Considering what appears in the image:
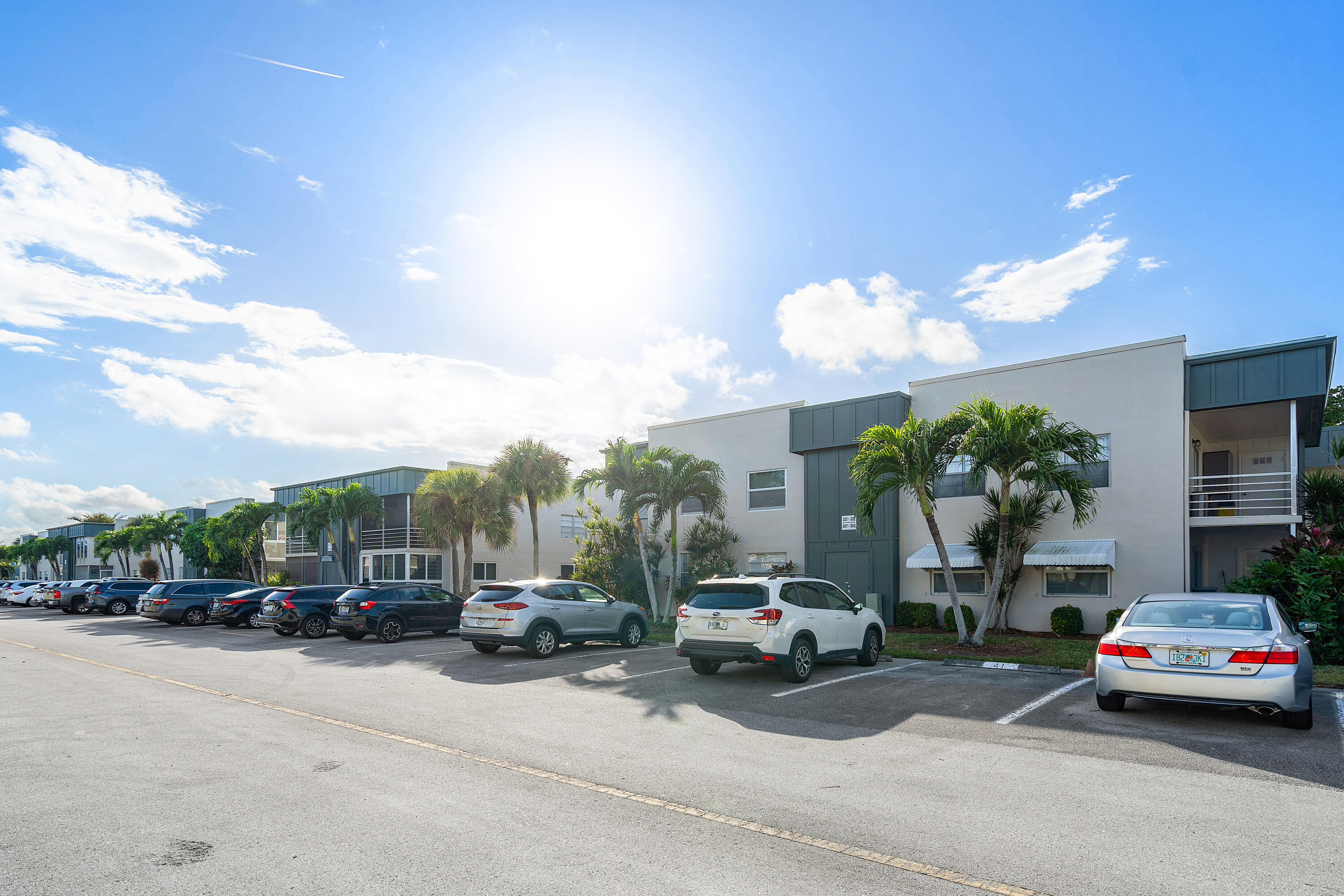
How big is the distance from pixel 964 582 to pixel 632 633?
9660mm

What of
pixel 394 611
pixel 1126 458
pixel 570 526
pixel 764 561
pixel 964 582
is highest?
pixel 1126 458

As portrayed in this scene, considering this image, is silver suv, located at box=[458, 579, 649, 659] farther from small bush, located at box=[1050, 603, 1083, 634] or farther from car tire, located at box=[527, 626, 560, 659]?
small bush, located at box=[1050, 603, 1083, 634]

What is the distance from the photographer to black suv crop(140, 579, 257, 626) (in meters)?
26.6

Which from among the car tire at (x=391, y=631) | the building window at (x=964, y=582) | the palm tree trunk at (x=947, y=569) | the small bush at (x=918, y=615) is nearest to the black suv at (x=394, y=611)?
the car tire at (x=391, y=631)

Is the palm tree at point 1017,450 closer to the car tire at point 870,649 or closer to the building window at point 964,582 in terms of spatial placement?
the car tire at point 870,649

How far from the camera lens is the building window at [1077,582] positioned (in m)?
18.8

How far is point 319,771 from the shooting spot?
6.71 metres

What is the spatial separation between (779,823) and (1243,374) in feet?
57.4

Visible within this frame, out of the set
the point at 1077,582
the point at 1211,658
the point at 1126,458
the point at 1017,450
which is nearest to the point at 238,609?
the point at 1017,450

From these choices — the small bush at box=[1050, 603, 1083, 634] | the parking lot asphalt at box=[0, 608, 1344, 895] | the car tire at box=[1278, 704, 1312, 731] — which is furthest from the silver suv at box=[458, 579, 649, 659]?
the car tire at box=[1278, 704, 1312, 731]

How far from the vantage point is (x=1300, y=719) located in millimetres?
8266

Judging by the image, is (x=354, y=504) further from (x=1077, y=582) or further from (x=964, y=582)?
(x=1077, y=582)

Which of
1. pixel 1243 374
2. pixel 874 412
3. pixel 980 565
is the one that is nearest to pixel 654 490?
pixel 874 412

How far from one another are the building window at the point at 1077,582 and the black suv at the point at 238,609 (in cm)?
2256
